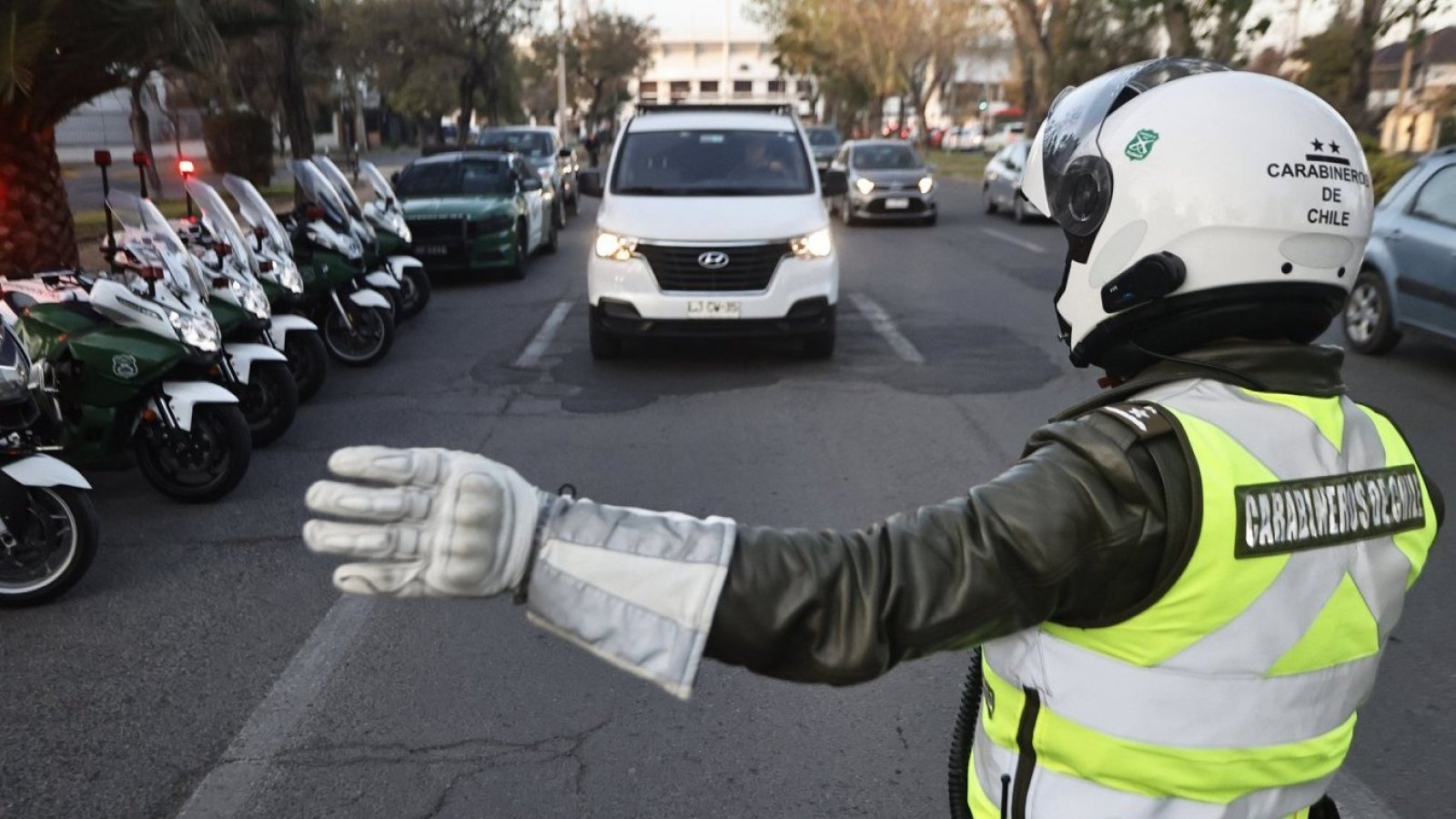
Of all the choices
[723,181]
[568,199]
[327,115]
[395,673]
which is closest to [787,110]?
[723,181]

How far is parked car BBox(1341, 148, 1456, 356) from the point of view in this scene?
8.39m

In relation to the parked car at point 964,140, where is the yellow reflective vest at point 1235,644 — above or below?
above

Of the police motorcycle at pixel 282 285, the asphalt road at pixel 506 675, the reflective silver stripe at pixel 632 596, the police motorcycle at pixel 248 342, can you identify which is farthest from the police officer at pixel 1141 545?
the police motorcycle at pixel 282 285

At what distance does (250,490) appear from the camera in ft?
20.8

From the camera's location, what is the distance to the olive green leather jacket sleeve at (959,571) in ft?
4.08

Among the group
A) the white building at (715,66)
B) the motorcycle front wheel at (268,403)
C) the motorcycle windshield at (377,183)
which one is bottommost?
the motorcycle front wheel at (268,403)

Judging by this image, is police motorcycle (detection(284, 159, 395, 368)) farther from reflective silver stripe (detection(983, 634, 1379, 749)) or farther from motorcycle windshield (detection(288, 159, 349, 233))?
reflective silver stripe (detection(983, 634, 1379, 749))

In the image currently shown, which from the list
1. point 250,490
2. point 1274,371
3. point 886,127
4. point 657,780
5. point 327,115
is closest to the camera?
point 1274,371

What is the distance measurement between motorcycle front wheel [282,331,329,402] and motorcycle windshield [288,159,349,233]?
169cm

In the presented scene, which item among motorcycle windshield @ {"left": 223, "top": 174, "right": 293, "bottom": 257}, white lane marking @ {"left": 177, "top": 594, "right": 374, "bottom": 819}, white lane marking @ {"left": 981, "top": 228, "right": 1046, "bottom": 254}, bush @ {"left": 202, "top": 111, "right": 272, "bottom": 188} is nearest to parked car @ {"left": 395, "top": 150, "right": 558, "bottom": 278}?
motorcycle windshield @ {"left": 223, "top": 174, "right": 293, "bottom": 257}

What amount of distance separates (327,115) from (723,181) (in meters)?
53.0

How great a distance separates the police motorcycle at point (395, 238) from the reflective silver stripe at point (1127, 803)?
399 inches

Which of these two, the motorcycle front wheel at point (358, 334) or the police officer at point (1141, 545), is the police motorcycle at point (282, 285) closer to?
the motorcycle front wheel at point (358, 334)

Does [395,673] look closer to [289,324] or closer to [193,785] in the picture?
[193,785]
